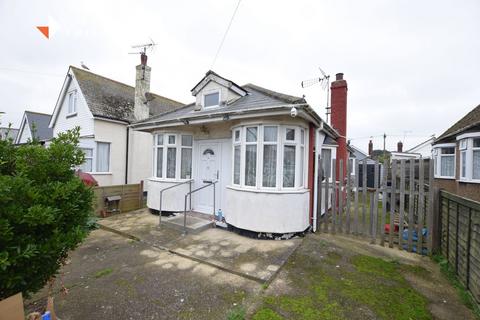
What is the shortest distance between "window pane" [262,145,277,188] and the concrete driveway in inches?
64.0

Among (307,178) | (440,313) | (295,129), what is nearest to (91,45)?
(295,129)

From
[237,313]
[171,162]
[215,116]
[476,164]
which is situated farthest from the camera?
[476,164]

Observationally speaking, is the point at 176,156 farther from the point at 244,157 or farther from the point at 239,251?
the point at 239,251

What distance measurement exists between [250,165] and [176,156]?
3.34 metres

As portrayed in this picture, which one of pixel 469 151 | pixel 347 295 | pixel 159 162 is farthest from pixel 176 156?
pixel 469 151

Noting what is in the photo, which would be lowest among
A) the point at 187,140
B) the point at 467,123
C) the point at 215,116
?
the point at 187,140

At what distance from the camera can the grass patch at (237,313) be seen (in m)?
2.87

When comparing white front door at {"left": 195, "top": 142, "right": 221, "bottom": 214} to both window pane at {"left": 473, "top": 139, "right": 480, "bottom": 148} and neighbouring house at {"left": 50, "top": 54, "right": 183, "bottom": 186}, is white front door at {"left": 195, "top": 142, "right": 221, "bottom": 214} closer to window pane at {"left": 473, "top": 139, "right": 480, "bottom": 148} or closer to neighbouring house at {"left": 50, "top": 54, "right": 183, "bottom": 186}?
neighbouring house at {"left": 50, "top": 54, "right": 183, "bottom": 186}

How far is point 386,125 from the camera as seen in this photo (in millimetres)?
40938

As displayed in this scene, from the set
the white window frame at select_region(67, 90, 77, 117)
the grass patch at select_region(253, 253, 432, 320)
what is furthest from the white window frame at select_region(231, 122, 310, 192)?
the white window frame at select_region(67, 90, 77, 117)

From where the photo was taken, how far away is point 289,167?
6.00 metres

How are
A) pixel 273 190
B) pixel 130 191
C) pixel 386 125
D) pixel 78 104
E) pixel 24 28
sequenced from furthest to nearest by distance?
pixel 386 125 → pixel 78 104 → pixel 130 191 → pixel 24 28 → pixel 273 190

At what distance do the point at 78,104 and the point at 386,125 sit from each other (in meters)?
47.0

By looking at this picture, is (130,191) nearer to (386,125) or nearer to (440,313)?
(440,313)
